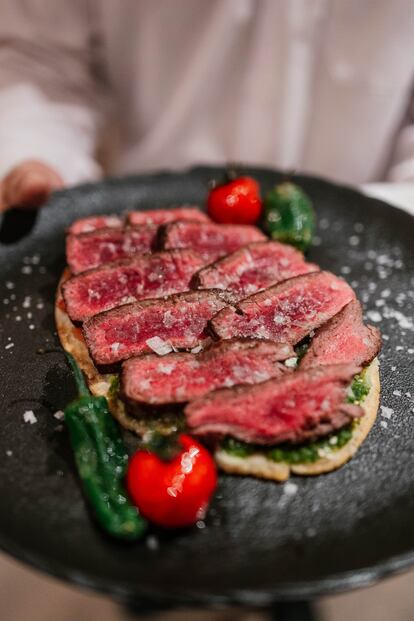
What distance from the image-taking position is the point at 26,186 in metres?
3.86

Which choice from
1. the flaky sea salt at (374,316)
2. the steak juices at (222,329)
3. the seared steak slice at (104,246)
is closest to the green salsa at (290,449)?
the steak juices at (222,329)

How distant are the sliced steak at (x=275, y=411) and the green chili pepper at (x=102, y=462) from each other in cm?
35

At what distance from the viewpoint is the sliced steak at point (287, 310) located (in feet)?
9.33

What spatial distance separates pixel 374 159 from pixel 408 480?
3.26 meters

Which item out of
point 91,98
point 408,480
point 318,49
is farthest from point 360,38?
point 408,480

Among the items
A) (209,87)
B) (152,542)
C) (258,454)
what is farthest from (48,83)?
(152,542)

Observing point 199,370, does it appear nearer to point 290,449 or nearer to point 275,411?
point 275,411

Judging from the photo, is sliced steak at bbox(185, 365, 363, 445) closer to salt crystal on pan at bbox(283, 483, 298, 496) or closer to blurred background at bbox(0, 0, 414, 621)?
salt crystal on pan at bbox(283, 483, 298, 496)

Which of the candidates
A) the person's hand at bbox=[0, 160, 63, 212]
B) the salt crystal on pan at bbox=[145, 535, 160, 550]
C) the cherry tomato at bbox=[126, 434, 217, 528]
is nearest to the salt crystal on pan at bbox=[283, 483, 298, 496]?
the cherry tomato at bbox=[126, 434, 217, 528]

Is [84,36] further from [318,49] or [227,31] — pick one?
[318,49]

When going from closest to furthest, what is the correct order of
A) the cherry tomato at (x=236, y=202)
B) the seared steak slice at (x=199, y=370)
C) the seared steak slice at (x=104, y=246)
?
1. the seared steak slice at (x=199, y=370)
2. the seared steak slice at (x=104, y=246)
3. the cherry tomato at (x=236, y=202)

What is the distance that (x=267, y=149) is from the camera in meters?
4.94

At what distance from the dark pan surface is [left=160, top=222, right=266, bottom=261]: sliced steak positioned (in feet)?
2.70

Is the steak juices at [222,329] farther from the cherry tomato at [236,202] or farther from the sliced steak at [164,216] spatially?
the cherry tomato at [236,202]
